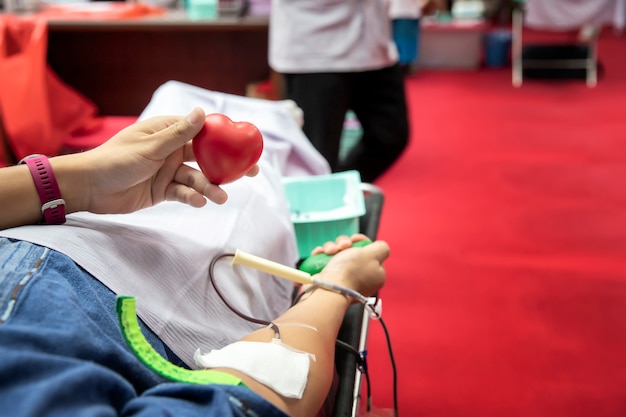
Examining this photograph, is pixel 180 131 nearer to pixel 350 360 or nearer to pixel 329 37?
pixel 350 360

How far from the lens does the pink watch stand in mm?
820

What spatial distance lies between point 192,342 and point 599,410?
1.09 meters

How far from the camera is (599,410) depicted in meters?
1.50

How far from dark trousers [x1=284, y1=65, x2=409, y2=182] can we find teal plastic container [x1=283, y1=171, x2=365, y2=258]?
613mm

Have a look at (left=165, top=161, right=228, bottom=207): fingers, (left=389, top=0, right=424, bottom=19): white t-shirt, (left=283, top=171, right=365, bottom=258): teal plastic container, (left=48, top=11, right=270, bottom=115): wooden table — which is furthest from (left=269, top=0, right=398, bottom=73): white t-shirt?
(left=389, top=0, right=424, bottom=19): white t-shirt

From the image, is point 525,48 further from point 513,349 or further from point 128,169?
point 128,169

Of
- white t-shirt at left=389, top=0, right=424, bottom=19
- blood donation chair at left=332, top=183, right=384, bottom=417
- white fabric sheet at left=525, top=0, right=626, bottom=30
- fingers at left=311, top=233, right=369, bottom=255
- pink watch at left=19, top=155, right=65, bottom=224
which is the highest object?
pink watch at left=19, top=155, right=65, bottom=224

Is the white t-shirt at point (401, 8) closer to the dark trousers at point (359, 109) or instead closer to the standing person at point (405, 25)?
the standing person at point (405, 25)

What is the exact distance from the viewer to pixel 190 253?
922 mm

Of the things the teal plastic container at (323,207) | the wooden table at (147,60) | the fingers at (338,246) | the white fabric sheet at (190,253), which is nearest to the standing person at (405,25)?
the wooden table at (147,60)

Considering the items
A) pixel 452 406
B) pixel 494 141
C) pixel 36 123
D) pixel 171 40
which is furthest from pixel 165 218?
pixel 494 141

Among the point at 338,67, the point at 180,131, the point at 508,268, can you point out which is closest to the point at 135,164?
the point at 180,131

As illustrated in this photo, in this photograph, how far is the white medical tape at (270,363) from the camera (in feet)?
2.28

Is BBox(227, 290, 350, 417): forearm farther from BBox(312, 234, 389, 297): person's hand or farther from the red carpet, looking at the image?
the red carpet
